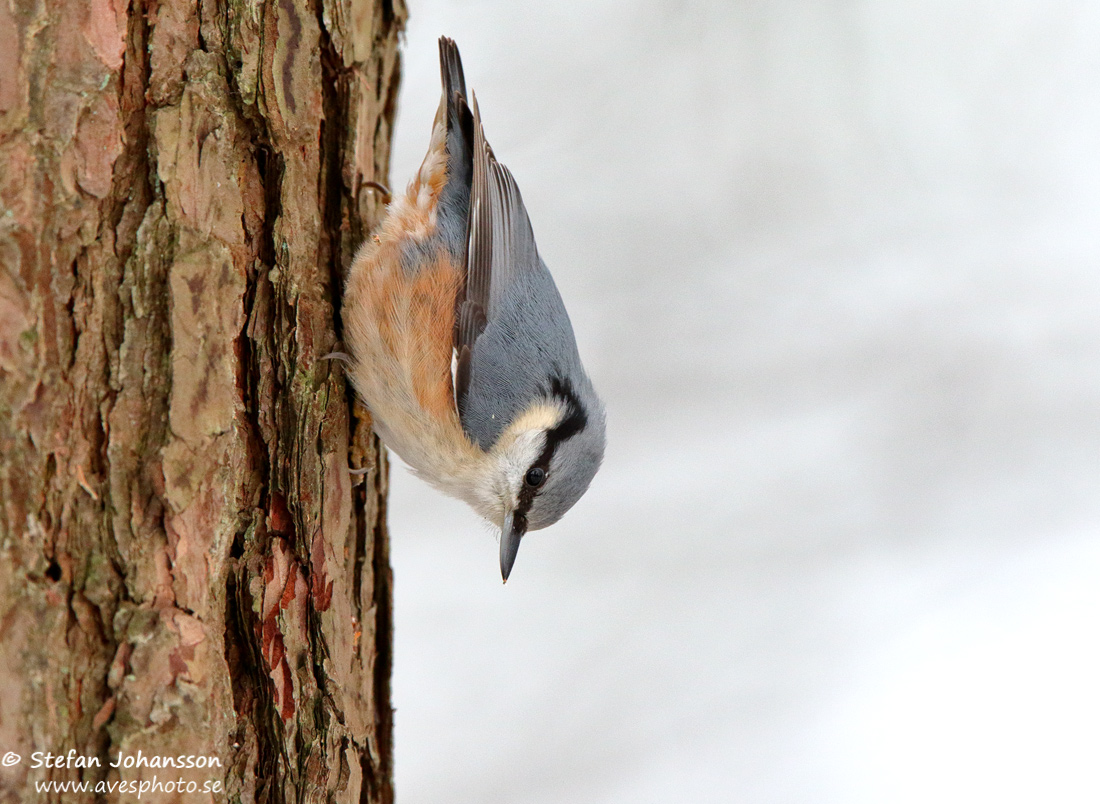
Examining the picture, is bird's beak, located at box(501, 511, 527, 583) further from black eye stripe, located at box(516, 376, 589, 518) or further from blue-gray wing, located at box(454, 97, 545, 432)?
blue-gray wing, located at box(454, 97, 545, 432)

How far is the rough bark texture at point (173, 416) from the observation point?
41.9 inches

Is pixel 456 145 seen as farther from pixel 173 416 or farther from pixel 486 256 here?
pixel 173 416

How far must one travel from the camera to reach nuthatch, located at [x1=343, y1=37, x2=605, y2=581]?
→ 1.96m

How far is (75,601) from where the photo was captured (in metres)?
1.08

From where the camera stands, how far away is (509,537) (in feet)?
6.89

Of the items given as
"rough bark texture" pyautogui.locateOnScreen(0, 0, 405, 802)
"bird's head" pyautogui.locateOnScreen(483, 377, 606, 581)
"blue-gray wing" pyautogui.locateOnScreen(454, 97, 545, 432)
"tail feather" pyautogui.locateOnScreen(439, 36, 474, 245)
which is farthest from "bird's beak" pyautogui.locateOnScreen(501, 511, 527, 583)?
"tail feather" pyautogui.locateOnScreen(439, 36, 474, 245)

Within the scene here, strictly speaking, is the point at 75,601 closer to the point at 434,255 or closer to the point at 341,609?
the point at 341,609

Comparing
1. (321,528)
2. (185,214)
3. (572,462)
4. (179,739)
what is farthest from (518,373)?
(179,739)

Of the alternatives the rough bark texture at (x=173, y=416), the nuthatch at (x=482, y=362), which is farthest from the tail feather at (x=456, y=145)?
the rough bark texture at (x=173, y=416)

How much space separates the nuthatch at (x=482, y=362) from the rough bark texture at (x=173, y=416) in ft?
0.93

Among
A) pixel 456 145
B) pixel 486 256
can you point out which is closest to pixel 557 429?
pixel 486 256

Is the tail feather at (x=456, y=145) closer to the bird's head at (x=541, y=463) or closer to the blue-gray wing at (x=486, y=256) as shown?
the blue-gray wing at (x=486, y=256)

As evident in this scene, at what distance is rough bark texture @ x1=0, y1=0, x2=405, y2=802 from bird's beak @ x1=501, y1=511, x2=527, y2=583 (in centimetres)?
47

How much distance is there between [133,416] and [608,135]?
199 cm
